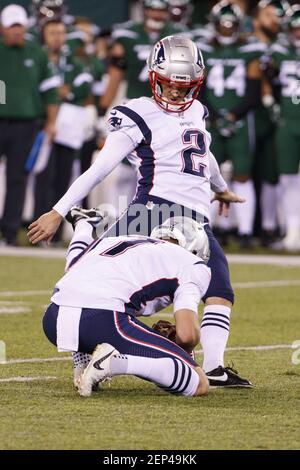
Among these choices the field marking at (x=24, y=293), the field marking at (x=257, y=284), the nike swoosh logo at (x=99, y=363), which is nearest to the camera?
the nike swoosh logo at (x=99, y=363)

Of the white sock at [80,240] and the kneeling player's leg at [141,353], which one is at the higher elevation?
the white sock at [80,240]

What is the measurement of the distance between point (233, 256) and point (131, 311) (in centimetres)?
659

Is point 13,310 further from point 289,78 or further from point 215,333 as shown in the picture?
point 289,78

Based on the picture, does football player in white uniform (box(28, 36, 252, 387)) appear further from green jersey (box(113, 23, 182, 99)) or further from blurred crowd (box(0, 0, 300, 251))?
green jersey (box(113, 23, 182, 99))

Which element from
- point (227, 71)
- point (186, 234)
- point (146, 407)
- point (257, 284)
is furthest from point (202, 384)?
point (227, 71)

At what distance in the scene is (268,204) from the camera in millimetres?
13680

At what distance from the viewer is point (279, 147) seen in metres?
13.0

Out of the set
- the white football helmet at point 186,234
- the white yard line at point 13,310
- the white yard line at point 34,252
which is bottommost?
the white yard line at point 34,252

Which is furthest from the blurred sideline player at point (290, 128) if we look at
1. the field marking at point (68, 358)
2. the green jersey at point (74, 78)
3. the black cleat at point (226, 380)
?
the black cleat at point (226, 380)

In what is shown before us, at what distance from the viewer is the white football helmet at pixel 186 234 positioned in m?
5.82

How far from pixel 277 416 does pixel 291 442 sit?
0.51m

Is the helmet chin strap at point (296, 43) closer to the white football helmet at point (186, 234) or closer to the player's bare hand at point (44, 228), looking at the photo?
the white football helmet at point (186, 234)

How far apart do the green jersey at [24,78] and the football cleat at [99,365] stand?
23.3ft
